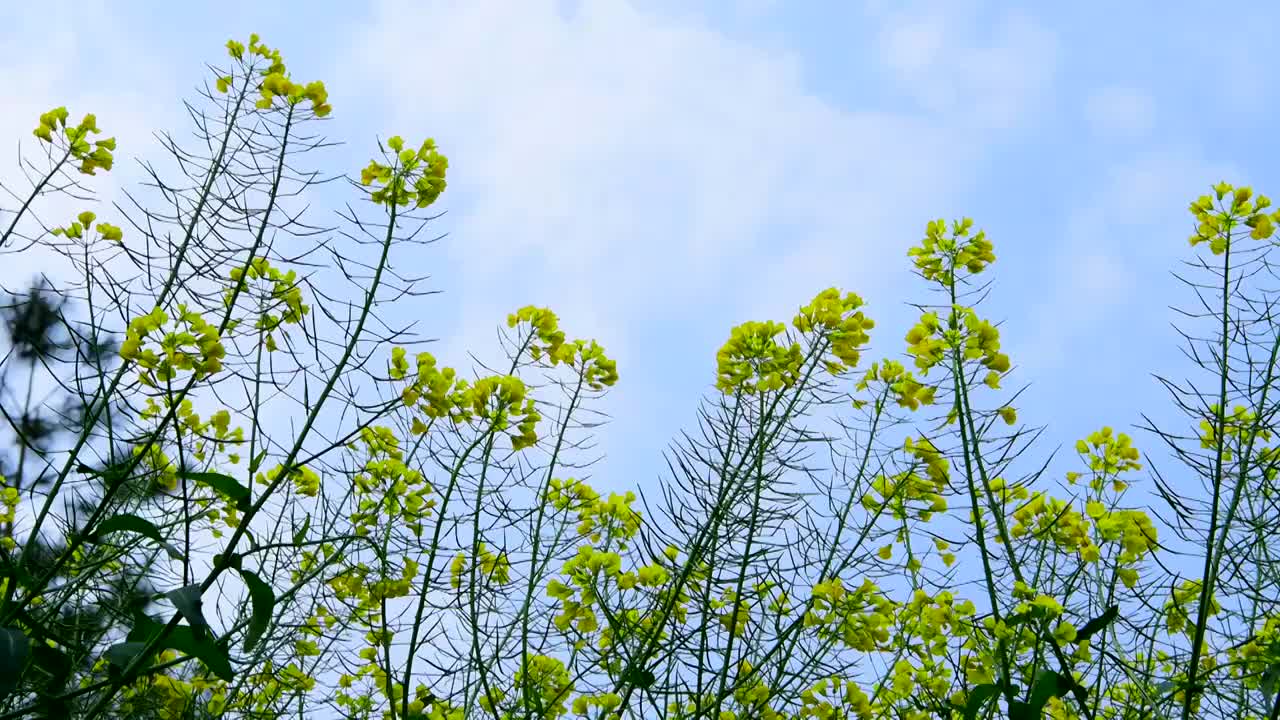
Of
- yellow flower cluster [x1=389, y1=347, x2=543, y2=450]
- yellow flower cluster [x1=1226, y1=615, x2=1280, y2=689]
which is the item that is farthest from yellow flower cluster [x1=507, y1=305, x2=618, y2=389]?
yellow flower cluster [x1=1226, y1=615, x2=1280, y2=689]

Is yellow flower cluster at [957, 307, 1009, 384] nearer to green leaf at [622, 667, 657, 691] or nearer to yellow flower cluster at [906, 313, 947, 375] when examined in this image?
yellow flower cluster at [906, 313, 947, 375]

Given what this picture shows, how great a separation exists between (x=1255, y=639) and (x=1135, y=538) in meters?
0.38

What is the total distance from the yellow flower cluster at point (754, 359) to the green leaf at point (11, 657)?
5.47ft

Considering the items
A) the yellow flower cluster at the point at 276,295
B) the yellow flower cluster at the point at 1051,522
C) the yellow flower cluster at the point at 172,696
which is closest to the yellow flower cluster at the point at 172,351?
the yellow flower cluster at the point at 276,295

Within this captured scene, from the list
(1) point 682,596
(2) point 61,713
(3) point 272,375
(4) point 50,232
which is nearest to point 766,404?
(1) point 682,596

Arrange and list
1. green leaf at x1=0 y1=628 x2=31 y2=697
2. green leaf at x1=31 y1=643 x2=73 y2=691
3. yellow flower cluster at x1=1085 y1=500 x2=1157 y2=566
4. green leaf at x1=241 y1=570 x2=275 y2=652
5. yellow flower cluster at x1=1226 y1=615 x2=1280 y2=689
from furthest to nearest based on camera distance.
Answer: yellow flower cluster at x1=1085 y1=500 x2=1157 y2=566
yellow flower cluster at x1=1226 y1=615 x2=1280 y2=689
green leaf at x1=31 y1=643 x2=73 y2=691
green leaf at x1=241 y1=570 x2=275 y2=652
green leaf at x1=0 y1=628 x2=31 y2=697

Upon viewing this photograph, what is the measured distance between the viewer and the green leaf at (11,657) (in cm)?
166

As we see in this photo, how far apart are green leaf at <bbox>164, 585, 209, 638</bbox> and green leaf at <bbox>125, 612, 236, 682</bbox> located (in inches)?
0.5

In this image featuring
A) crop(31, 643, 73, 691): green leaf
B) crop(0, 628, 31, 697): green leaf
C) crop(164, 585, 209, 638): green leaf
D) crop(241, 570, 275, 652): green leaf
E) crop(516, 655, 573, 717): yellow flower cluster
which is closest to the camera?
crop(0, 628, 31, 697): green leaf

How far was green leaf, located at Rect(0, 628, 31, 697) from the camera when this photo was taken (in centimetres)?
166

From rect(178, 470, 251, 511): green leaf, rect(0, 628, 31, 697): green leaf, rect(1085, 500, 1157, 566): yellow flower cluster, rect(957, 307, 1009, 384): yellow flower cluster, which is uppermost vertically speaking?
rect(957, 307, 1009, 384): yellow flower cluster

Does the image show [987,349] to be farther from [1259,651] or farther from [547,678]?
[547,678]

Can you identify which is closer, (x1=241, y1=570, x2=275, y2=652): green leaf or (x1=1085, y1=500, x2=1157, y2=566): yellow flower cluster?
(x1=241, y1=570, x2=275, y2=652): green leaf

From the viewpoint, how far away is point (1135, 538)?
A: 2746mm
